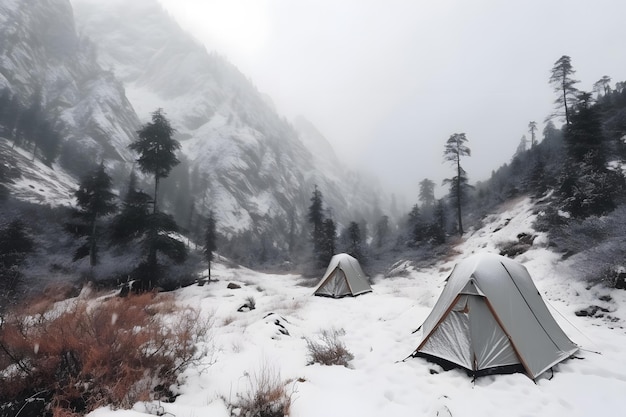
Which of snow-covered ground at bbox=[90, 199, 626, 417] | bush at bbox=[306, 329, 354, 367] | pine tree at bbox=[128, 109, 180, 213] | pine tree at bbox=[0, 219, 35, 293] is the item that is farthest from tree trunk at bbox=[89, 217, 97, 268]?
bush at bbox=[306, 329, 354, 367]

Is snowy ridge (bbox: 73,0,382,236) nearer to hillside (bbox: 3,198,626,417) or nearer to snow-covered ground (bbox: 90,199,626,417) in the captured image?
hillside (bbox: 3,198,626,417)

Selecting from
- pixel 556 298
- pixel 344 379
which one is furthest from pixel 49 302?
pixel 556 298

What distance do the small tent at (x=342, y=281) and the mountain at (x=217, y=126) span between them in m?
57.3

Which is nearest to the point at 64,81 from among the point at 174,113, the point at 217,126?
the point at 174,113

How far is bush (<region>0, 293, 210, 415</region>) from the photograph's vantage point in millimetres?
4234

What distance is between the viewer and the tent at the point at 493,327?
6.13 meters

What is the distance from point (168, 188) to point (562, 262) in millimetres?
86068

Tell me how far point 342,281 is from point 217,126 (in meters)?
107

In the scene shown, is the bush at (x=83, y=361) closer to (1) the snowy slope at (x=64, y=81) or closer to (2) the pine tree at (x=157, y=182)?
(2) the pine tree at (x=157, y=182)

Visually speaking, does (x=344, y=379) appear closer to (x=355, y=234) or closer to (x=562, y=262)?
(x=562, y=262)

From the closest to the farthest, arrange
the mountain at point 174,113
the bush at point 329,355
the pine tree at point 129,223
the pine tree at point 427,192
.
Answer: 1. the bush at point 329,355
2. the pine tree at point 129,223
3. the pine tree at point 427,192
4. the mountain at point 174,113

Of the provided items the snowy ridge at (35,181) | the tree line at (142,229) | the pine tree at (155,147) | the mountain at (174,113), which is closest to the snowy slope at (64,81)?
the mountain at (174,113)

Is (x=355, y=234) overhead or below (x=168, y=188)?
below

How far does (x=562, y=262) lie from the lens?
510 inches
